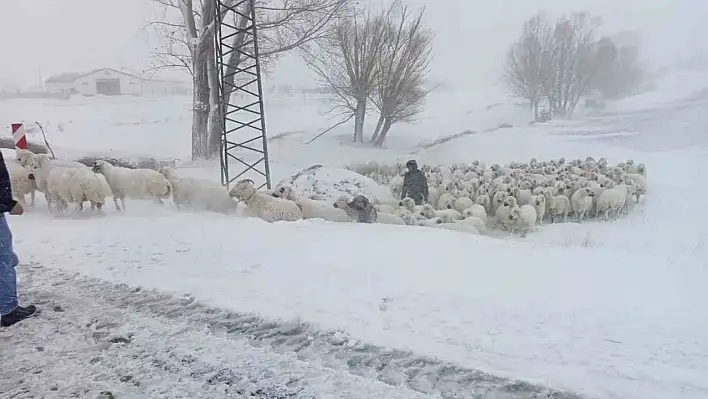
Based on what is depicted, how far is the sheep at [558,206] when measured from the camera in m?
8.81

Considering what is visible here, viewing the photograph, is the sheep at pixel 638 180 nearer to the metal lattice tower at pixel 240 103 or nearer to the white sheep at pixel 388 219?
the white sheep at pixel 388 219

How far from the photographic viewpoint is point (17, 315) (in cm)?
325

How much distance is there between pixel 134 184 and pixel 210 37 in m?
6.06

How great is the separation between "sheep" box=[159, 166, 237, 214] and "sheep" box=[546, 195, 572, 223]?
16.8 feet

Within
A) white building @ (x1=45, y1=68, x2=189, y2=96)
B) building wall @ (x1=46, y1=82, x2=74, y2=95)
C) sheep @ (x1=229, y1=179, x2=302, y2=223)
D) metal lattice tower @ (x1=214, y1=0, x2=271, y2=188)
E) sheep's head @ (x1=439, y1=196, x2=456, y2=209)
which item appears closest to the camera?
sheep @ (x1=229, y1=179, x2=302, y2=223)

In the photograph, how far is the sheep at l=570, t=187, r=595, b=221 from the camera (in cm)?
883

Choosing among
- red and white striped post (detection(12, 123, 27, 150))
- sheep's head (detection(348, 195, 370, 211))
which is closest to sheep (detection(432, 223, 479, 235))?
sheep's head (detection(348, 195, 370, 211))

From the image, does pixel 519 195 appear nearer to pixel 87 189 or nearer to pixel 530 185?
pixel 530 185

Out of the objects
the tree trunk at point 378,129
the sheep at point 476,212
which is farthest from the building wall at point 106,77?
the sheep at point 476,212

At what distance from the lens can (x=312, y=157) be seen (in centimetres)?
1339

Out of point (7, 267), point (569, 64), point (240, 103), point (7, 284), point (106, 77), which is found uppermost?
point (569, 64)

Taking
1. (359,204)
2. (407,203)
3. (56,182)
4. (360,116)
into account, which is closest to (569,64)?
(360,116)

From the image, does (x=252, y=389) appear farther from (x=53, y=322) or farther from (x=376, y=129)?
(x=376, y=129)

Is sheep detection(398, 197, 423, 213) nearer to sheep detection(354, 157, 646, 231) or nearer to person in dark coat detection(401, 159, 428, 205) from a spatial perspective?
sheep detection(354, 157, 646, 231)
